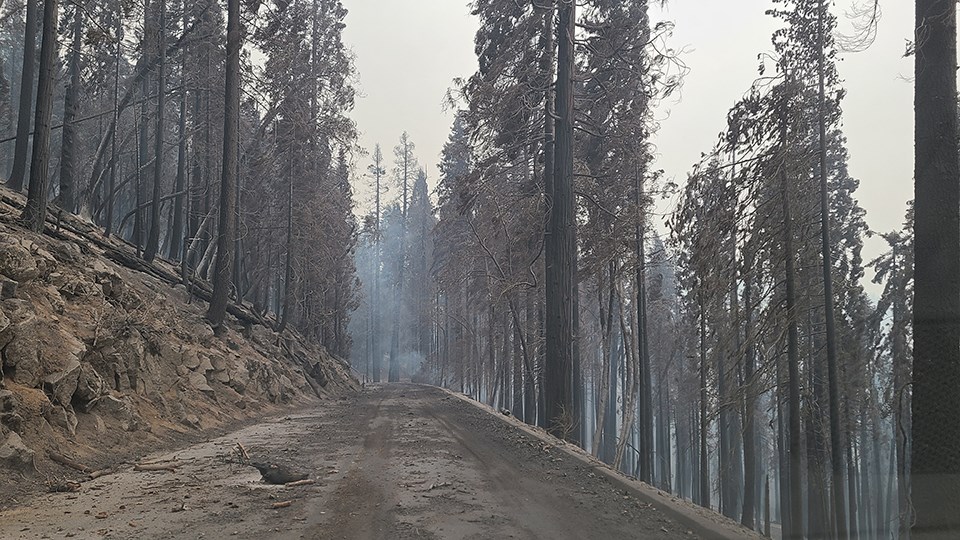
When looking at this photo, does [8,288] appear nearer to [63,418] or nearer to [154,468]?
[63,418]

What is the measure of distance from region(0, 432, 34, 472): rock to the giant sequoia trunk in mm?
8249

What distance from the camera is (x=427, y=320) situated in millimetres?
60188

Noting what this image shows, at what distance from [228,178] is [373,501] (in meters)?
14.1

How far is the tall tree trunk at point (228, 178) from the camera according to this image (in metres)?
17.8

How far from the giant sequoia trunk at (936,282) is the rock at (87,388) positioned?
31.5ft

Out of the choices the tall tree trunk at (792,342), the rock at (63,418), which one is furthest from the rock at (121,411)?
the tall tree trunk at (792,342)

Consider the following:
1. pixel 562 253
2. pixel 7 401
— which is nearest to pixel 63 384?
pixel 7 401

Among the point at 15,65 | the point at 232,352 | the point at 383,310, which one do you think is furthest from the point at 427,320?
the point at 232,352

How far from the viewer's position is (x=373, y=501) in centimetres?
617

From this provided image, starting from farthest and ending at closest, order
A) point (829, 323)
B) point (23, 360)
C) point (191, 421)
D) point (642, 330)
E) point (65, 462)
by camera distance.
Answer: point (642, 330)
point (829, 323)
point (191, 421)
point (23, 360)
point (65, 462)

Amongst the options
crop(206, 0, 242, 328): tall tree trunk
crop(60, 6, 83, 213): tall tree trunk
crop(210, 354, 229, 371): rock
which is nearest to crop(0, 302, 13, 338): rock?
crop(210, 354, 229, 371): rock

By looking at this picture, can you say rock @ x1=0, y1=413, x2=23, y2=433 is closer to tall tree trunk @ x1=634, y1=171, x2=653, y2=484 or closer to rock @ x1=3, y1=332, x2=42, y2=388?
rock @ x1=3, y1=332, x2=42, y2=388

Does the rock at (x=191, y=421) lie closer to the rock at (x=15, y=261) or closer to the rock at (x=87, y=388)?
the rock at (x=87, y=388)

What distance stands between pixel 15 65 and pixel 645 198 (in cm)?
5227
